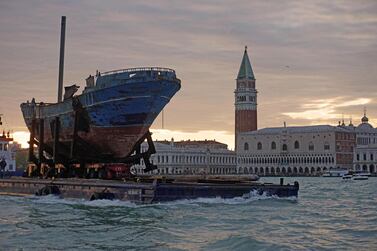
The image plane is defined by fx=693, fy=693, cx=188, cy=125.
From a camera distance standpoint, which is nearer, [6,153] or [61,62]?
[61,62]

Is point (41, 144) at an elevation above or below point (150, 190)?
above

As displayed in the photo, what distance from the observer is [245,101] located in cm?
19675

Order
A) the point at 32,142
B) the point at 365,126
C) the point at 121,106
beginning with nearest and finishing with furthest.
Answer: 1. the point at 121,106
2. the point at 32,142
3. the point at 365,126

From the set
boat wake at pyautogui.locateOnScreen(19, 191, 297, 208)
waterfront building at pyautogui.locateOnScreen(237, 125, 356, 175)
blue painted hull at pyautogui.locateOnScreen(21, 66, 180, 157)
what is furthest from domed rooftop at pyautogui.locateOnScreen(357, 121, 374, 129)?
boat wake at pyautogui.locateOnScreen(19, 191, 297, 208)

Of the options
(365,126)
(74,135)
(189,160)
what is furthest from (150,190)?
(365,126)

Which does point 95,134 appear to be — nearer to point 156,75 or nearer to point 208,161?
point 156,75

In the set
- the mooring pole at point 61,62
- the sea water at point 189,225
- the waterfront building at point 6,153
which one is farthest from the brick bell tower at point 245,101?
the sea water at point 189,225

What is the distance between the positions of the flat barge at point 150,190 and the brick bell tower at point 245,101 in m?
155

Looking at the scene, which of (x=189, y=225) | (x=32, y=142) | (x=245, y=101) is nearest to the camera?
(x=189, y=225)

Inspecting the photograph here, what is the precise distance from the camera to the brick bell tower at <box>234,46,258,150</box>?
196000mm

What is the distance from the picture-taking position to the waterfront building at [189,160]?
168 m

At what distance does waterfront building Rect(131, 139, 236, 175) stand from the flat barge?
4598 inches

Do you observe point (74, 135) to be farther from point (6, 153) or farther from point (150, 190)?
point (6, 153)

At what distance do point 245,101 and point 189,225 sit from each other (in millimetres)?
171190
